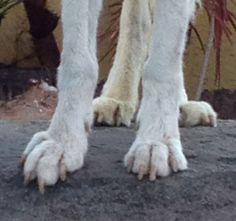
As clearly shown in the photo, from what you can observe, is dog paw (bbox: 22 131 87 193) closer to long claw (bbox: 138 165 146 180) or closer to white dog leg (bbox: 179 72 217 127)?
long claw (bbox: 138 165 146 180)

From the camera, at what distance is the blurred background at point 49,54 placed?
6.29 metres

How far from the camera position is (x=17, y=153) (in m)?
3.57

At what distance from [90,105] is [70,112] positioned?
3.5 inches

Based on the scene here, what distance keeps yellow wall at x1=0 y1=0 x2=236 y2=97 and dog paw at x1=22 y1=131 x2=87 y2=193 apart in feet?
10.2

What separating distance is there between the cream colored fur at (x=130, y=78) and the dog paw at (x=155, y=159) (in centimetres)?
81

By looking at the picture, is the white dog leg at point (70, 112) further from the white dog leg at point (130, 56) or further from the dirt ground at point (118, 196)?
the white dog leg at point (130, 56)

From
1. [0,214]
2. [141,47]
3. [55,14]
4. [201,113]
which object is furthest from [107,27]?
[0,214]

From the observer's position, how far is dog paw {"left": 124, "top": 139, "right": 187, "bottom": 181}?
10.5 ft

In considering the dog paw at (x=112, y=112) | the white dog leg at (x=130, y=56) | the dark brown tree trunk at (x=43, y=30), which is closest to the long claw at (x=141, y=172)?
the dog paw at (x=112, y=112)

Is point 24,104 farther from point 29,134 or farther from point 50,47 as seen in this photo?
point 29,134

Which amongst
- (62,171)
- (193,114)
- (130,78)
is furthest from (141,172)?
(130,78)

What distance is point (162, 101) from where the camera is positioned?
336cm

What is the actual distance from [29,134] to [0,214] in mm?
813

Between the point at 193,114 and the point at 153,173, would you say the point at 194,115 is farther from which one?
the point at 153,173
